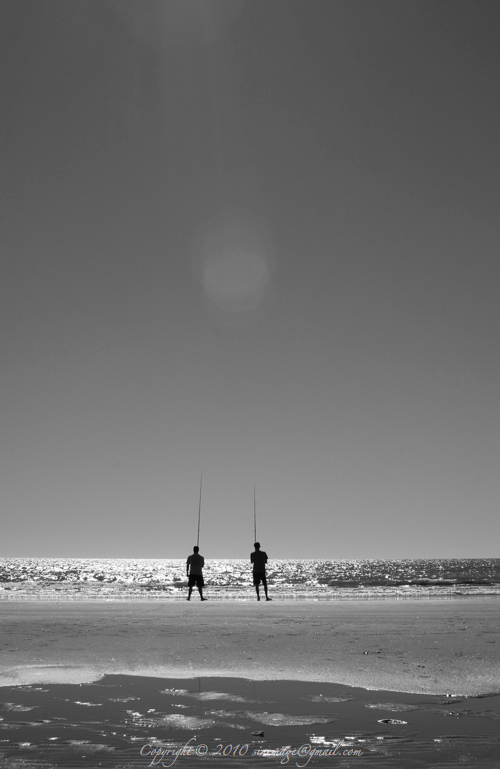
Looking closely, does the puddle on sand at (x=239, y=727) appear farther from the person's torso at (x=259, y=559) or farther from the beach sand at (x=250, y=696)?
the person's torso at (x=259, y=559)

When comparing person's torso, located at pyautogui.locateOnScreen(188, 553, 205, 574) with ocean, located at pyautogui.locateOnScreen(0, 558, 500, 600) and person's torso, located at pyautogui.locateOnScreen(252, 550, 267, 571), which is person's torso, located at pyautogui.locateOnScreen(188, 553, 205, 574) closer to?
person's torso, located at pyautogui.locateOnScreen(252, 550, 267, 571)

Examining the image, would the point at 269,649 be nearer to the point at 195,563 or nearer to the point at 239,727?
the point at 239,727

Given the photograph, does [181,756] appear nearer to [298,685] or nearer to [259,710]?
[259,710]

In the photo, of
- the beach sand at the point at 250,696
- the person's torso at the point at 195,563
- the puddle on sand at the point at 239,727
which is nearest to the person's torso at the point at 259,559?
the person's torso at the point at 195,563

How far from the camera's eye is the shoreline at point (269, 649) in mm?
6730

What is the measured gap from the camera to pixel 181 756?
3998mm

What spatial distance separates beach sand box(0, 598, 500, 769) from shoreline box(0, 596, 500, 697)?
27 mm

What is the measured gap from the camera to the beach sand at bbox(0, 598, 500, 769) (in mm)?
4090

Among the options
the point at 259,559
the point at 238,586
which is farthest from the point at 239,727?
the point at 238,586

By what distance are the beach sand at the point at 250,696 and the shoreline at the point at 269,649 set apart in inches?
1.1

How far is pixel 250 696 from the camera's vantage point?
228 inches

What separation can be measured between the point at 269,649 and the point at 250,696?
10.3 feet

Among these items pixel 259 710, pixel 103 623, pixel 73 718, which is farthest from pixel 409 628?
pixel 73 718

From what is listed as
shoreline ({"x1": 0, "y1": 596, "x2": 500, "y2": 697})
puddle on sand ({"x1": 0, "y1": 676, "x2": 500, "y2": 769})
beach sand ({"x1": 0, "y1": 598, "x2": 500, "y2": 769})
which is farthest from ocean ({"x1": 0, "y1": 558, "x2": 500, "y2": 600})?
puddle on sand ({"x1": 0, "y1": 676, "x2": 500, "y2": 769})
